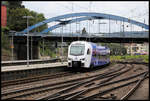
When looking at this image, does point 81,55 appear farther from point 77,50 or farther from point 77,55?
point 77,50

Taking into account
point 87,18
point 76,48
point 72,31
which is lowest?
point 76,48

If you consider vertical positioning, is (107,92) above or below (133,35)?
below

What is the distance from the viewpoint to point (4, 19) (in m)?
2.78

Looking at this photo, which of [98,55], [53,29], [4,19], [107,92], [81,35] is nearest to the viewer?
[4,19]

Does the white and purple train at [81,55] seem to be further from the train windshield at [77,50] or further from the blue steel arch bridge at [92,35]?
the blue steel arch bridge at [92,35]

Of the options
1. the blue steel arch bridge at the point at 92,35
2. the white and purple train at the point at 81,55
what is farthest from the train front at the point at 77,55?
the blue steel arch bridge at the point at 92,35

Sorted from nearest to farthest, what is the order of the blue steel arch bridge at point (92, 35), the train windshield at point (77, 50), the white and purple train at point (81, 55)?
the white and purple train at point (81, 55) < the train windshield at point (77, 50) < the blue steel arch bridge at point (92, 35)

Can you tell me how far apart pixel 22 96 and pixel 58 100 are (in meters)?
1.77

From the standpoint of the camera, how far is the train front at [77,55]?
20828 millimetres

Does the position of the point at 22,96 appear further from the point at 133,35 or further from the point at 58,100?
the point at 133,35

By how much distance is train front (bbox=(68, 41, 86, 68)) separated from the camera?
20828 mm

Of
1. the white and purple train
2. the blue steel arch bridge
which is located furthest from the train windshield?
the blue steel arch bridge

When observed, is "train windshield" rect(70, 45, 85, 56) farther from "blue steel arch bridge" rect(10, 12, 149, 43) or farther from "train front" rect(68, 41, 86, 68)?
"blue steel arch bridge" rect(10, 12, 149, 43)

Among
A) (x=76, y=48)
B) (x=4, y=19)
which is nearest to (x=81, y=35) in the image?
(x=76, y=48)
